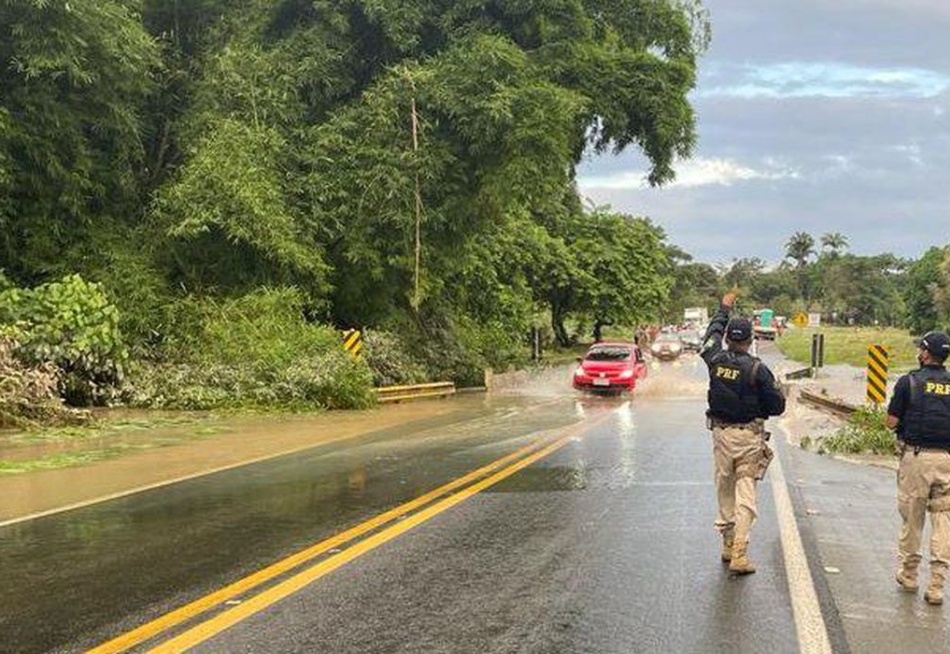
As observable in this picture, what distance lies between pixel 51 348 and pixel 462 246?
1284 centimetres

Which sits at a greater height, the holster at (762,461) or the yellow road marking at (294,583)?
the holster at (762,461)

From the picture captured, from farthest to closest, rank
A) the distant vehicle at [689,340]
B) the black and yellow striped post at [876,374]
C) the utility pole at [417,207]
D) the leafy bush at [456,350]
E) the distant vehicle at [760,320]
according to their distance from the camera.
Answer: the distant vehicle at [689,340], the leafy bush at [456,350], the utility pole at [417,207], the black and yellow striped post at [876,374], the distant vehicle at [760,320]

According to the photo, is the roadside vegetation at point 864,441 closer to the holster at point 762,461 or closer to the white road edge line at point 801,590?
the white road edge line at point 801,590

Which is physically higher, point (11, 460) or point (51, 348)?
point (51, 348)

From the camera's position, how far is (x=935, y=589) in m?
6.09

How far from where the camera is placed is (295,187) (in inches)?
980

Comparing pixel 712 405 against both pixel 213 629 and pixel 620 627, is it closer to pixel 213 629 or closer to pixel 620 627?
pixel 620 627

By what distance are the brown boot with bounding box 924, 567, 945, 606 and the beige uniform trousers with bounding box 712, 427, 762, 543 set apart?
1169 millimetres

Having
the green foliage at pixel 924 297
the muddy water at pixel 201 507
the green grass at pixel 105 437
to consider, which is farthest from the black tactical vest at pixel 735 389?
the green foliage at pixel 924 297

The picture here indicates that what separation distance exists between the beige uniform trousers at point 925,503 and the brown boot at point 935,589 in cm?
7

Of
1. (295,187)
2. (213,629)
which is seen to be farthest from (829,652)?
(295,187)

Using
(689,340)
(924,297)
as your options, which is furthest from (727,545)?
(924,297)

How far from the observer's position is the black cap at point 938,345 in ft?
21.2

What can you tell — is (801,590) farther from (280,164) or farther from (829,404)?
(280,164)
